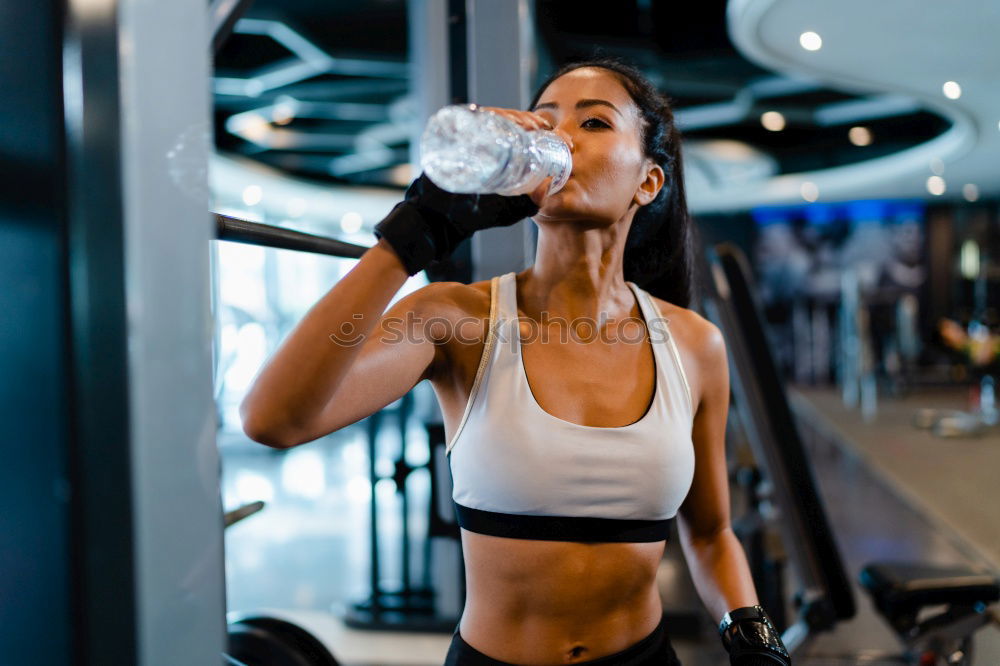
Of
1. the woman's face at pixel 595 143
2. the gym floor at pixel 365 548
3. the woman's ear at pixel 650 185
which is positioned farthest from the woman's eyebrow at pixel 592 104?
the gym floor at pixel 365 548

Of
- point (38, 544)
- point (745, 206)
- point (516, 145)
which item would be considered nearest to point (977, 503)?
point (516, 145)

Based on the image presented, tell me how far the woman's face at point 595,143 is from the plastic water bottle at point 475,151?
17 centimetres

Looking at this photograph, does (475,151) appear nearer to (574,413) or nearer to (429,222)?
(429,222)

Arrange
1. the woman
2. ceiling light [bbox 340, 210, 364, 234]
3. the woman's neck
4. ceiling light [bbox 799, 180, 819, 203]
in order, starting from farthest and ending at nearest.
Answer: ceiling light [bbox 340, 210, 364, 234], ceiling light [bbox 799, 180, 819, 203], the woman's neck, the woman

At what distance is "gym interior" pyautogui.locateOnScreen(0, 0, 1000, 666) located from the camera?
1.66 ft

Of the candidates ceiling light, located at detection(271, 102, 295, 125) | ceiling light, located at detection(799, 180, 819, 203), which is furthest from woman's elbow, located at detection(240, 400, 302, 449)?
ceiling light, located at detection(799, 180, 819, 203)

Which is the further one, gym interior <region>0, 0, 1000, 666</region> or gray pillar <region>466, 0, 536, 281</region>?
gray pillar <region>466, 0, 536, 281</region>

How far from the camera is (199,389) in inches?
22.0

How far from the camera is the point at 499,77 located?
1.63 m

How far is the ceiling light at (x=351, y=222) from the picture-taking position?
13.2 m

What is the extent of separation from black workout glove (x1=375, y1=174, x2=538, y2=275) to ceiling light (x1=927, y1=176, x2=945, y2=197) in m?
11.2

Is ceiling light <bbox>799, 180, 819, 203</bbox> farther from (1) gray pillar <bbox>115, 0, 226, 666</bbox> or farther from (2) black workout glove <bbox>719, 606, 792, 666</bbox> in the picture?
(1) gray pillar <bbox>115, 0, 226, 666</bbox>

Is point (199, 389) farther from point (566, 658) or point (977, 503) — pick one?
point (977, 503)

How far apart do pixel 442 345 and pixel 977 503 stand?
4.92m
